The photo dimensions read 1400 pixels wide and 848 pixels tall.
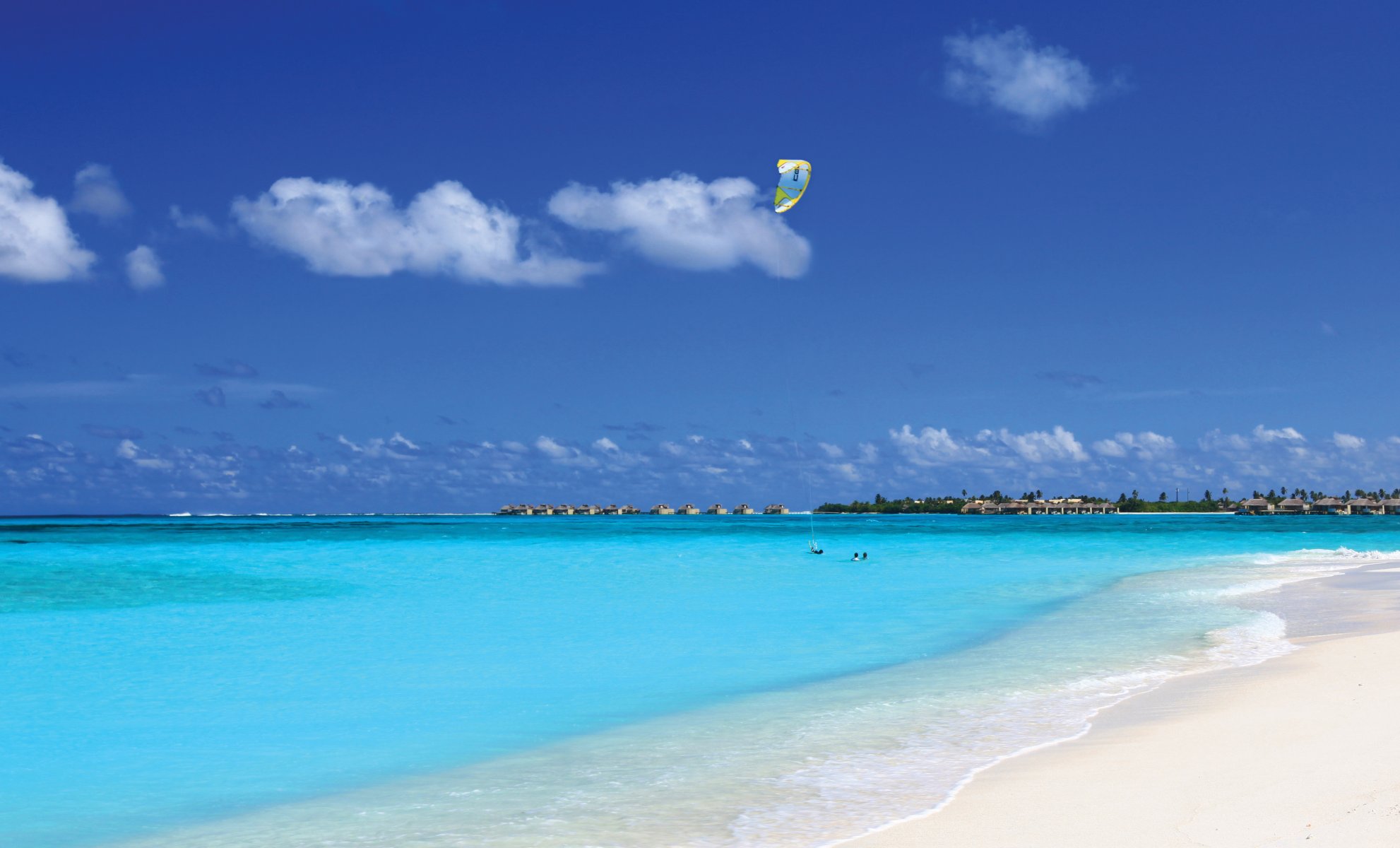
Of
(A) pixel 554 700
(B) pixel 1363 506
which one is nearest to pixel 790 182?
(A) pixel 554 700

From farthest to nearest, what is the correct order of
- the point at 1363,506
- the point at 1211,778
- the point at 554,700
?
1. the point at 1363,506
2. the point at 554,700
3. the point at 1211,778

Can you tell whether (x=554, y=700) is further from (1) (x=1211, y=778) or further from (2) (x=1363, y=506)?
(2) (x=1363, y=506)

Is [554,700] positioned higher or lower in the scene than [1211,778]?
lower

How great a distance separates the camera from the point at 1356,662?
33.7 feet

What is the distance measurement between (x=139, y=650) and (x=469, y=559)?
94.3ft

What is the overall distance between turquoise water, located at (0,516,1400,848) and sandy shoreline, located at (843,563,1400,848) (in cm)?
42

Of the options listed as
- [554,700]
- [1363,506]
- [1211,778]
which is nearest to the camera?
[1211,778]

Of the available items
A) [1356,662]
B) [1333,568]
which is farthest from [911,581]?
[1356,662]

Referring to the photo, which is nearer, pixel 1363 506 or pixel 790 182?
pixel 790 182

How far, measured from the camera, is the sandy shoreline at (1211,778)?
16.3ft

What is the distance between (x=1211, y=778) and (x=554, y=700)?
22.5 feet

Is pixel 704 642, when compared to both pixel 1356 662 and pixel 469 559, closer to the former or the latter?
pixel 1356 662

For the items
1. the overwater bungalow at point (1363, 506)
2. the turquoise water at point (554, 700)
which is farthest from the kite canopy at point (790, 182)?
the overwater bungalow at point (1363, 506)

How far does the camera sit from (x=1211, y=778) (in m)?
6.04
